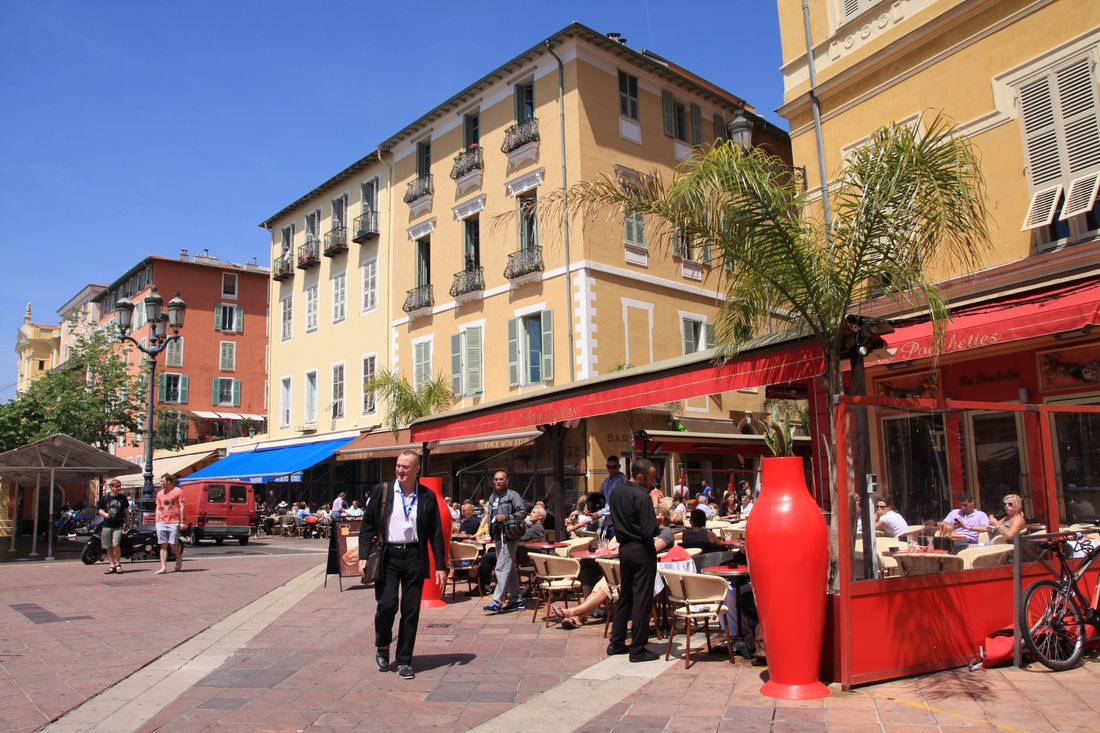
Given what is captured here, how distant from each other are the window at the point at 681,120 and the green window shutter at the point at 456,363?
779 cm

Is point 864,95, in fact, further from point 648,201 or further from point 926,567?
point 926,567

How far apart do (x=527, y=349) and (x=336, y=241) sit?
10226 millimetres

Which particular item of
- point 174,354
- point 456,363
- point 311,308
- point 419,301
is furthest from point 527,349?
point 174,354

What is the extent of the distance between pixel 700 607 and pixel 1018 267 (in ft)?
21.1

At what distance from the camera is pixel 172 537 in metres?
13.9

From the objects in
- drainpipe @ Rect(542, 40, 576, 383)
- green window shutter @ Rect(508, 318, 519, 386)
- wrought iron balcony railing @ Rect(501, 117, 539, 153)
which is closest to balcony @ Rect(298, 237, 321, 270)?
wrought iron balcony railing @ Rect(501, 117, 539, 153)

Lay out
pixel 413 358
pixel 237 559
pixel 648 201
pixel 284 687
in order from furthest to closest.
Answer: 1. pixel 413 358
2. pixel 237 559
3. pixel 648 201
4. pixel 284 687

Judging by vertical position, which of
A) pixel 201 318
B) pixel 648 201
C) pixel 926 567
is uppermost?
pixel 201 318

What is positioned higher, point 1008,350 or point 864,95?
point 864,95

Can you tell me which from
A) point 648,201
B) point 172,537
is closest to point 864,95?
point 648,201

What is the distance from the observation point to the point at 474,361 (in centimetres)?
2311

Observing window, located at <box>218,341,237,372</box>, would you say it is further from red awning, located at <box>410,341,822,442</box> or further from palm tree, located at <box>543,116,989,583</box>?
palm tree, located at <box>543,116,989,583</box>

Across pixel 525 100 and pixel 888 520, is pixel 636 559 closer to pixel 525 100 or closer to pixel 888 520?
pixel 888 520

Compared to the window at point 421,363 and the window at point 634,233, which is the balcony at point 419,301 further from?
the window at point 634,233
